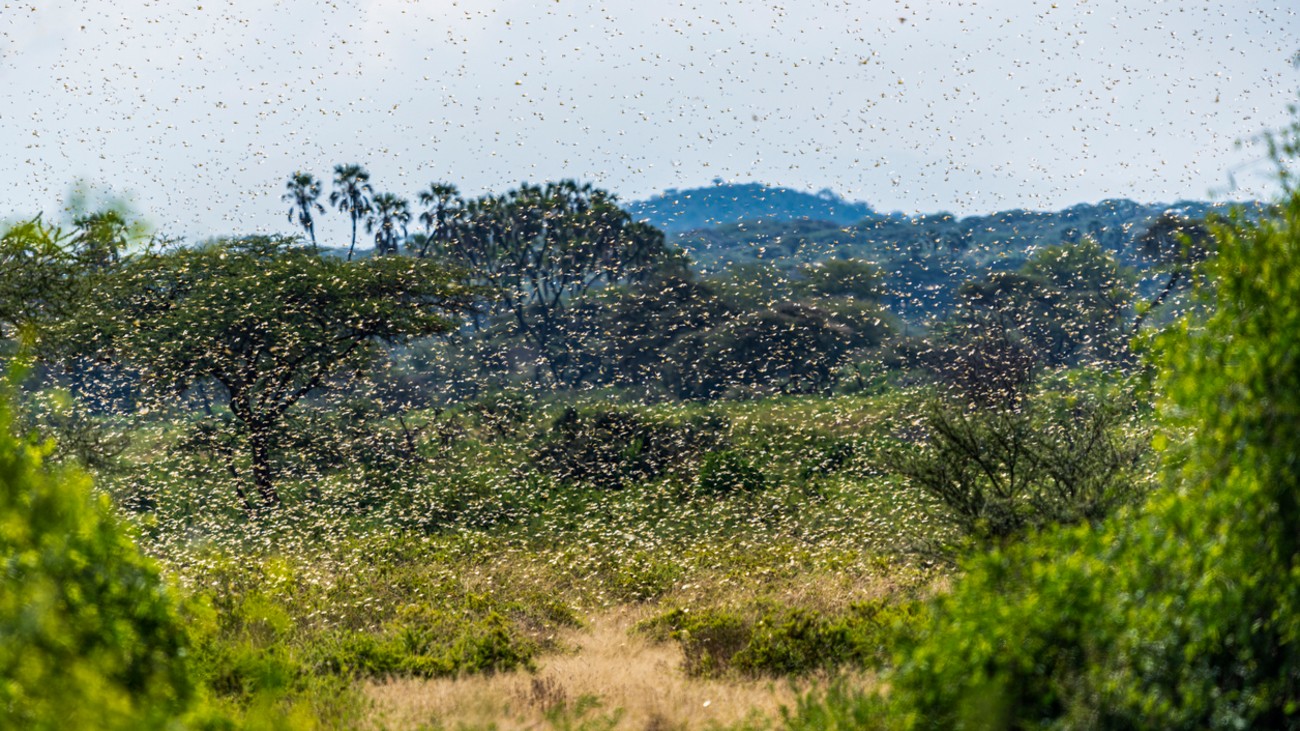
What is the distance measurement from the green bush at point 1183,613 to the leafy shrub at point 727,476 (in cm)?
1621

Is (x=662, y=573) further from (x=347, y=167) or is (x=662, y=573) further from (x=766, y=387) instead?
(x=347, y=167)

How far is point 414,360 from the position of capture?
199 ft

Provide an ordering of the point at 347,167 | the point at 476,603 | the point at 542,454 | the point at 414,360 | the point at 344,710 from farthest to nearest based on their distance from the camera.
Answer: the point at 414,360 → the point at 347,167 → the point at 542,454 → the point at 476,603 → the point at 344,710

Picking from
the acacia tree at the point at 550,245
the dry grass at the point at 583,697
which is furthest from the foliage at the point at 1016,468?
the acacia tree at the point at 550,245

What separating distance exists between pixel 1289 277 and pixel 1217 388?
704mm

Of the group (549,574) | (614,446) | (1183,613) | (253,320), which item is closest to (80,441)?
(253,320)

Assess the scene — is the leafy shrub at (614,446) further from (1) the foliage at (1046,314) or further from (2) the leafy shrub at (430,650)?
(1) the foliage at (1046,314)

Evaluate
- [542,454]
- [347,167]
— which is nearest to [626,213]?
[347,167]

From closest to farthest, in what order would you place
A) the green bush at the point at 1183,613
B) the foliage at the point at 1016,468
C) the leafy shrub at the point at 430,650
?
the green bush at the point at 1183,613 < the leafy shrub at the point at 430,650 < the foliage at the point at 1016,468

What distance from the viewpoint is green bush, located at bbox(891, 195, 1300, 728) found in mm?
5312

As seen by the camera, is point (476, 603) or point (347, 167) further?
point (347, 167)

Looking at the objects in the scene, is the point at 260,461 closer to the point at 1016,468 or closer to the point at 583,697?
the point at 583,697

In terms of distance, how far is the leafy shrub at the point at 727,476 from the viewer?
2222 centimetres

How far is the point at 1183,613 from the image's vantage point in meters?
5.36
